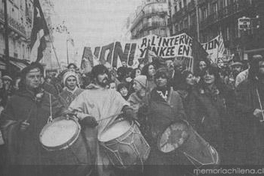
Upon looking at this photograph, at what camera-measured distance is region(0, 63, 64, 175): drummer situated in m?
3.87

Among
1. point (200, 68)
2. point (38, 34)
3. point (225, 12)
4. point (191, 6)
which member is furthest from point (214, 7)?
point (38, 34)

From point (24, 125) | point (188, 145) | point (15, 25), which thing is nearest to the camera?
point (188, 145)

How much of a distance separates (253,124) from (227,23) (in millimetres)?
1133

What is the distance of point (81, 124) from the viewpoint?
3799 millimetres

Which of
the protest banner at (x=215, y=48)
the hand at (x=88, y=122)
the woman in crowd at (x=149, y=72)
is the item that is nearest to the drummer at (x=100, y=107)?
the hand at (x=88, y=122)

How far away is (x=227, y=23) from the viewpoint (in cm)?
391

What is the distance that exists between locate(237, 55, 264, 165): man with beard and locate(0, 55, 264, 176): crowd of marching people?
0.01 metres

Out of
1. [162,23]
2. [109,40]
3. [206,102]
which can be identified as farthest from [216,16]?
[109,40]

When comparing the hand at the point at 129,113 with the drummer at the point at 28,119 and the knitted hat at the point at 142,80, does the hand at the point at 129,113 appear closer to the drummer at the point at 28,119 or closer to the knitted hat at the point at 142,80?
the knitted hat at the point at 142,80

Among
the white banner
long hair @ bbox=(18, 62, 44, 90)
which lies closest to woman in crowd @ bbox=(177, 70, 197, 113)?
the white banner

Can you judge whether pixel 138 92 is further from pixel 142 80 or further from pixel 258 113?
pixel 258 113

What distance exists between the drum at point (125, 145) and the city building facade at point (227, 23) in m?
1.19

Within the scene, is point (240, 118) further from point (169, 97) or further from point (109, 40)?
point (109, 40)

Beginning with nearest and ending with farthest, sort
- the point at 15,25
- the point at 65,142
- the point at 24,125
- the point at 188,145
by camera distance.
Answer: the point at 65,142
the point at 188,145
the point at 24,125
the point at 15,25
